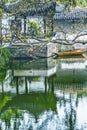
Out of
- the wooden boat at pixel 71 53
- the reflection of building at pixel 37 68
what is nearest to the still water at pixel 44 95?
the reflection of building at pixel 37 68

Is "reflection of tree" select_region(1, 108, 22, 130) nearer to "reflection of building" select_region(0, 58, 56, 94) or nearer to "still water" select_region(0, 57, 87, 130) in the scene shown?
"still water" select_region(0, 57, 87, 130)

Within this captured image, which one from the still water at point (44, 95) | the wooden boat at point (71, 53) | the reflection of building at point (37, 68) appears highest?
the still water at point (44, 95)

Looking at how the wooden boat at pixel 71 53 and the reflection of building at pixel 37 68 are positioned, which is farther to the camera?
the wooden boat at pixel 71 53

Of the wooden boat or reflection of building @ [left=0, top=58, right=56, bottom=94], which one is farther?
the wooden boat

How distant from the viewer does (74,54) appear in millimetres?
32781

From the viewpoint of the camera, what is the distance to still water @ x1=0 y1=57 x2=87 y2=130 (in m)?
14.0

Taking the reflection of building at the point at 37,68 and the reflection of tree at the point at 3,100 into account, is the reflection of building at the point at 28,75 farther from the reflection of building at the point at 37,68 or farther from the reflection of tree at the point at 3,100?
the reflection of tree at the point at 3,100

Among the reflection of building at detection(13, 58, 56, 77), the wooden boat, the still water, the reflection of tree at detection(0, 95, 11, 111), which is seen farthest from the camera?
the wooden boat

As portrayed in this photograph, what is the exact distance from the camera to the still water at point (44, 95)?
46.0 ft

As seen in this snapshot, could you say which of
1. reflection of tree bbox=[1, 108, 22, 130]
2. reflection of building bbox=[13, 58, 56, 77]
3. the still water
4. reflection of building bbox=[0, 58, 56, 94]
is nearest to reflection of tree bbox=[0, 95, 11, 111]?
the still water

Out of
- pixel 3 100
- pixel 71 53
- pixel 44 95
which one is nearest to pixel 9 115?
pixel 3 100

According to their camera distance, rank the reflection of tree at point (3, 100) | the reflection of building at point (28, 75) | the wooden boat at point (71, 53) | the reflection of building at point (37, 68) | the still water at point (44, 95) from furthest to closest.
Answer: the wooden boat at point (71, 53)
the reflection of building at point (37, 68)
the reflection of building at point (28, 75)
the reflection of tree at point (3, 100)
the still water at point (44, 95)

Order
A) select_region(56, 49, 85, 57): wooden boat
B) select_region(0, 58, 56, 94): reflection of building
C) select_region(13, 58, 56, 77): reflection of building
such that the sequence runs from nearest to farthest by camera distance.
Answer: select_region(0, 58, 56, 94): reflection of building, select_region(13, 58, 56, 77): reflection of building, select_region(56, 49, 85, 57): wooden boat

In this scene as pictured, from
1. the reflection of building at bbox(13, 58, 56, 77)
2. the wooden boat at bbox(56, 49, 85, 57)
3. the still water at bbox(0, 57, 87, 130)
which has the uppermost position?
the still water at bbox(0, 57, 87, 130)
